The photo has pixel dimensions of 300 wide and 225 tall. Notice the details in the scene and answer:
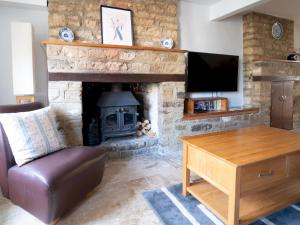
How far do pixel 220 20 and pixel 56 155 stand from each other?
3.57 m

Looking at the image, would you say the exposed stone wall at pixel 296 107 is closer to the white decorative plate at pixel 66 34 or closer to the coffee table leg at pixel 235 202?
the coffee table leg at pixel 235 202

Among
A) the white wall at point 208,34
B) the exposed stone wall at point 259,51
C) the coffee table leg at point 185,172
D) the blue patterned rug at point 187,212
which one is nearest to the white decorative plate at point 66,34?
the white wall at point 208,34

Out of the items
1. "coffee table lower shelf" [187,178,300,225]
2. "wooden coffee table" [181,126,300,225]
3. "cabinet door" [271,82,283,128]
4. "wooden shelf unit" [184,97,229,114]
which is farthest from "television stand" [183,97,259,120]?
"coffee table lower shelf" [187,178,300,225]

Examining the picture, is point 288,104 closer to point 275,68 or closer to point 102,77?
point 275,68

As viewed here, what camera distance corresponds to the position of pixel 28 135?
1.71 meters

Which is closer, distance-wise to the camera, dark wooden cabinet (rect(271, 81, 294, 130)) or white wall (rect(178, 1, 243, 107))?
white wall (rect(178, 1, 243, 107))

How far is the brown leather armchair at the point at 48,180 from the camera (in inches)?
56.7

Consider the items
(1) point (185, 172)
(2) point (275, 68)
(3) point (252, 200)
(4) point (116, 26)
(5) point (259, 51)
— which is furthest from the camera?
(2) point (275, 68)

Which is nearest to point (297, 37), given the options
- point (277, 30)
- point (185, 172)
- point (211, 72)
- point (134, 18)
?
point (277, 30)

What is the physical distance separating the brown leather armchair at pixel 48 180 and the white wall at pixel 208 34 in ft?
8.16

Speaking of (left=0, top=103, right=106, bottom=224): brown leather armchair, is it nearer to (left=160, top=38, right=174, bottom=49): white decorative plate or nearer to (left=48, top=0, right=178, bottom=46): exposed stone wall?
(left=48, top=0, right=178, bottom=46): exposed stone wall

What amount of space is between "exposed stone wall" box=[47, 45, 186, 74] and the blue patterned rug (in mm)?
1594

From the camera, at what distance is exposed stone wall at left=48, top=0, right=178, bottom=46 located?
2590mm

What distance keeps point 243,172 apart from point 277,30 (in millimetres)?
4028
